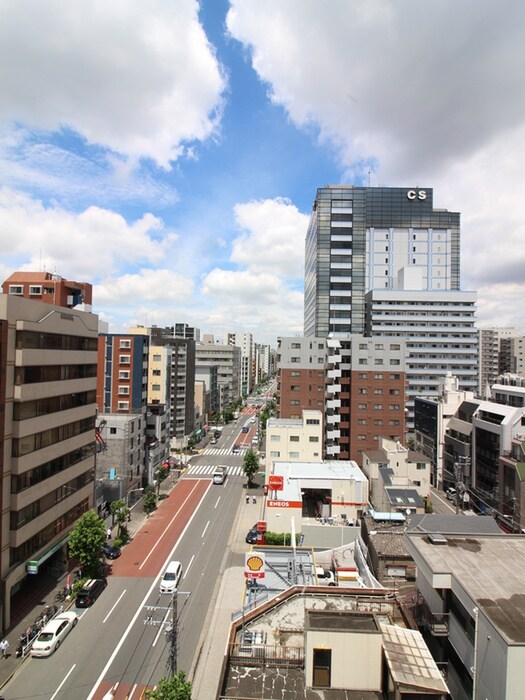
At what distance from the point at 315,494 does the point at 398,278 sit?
2621 inches

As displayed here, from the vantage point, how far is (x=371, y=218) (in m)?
105

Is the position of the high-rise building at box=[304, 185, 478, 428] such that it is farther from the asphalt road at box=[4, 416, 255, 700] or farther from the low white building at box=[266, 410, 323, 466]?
the asphalt road at box=[4, 416, 255, 700]

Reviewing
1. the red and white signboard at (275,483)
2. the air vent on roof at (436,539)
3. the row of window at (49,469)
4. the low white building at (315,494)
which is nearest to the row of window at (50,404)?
the row of window at (49,469)

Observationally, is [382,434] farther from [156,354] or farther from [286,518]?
[156,354]

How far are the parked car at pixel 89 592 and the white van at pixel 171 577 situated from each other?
448 cm

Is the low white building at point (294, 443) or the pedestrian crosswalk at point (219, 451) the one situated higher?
the low white building at point (294, 443)

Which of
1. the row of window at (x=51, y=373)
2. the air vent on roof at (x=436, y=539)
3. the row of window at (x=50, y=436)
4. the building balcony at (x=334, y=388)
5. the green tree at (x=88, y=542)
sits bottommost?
the green tree at (x=88, y=542)

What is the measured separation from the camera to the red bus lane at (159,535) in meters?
34.3

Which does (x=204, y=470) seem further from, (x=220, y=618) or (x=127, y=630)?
(x=127, y=630)

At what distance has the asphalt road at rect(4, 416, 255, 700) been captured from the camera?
21.0m

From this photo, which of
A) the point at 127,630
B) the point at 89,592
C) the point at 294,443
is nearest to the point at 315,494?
the point at 294,443

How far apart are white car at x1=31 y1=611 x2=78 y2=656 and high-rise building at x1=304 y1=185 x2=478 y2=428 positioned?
6084cm

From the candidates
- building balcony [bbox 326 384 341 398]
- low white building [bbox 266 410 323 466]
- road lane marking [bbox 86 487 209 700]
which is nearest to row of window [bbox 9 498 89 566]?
road lane marking [bbox 86 487 209 700]

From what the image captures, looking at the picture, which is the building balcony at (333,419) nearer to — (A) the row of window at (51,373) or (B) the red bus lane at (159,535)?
(B) the red bus lane at (159,535)
